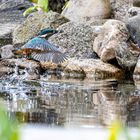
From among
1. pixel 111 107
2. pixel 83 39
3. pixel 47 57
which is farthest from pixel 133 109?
pixel 83 39

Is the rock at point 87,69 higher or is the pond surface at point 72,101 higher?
the pond surface at point 72,101

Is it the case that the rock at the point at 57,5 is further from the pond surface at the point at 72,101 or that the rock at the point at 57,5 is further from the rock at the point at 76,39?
the pond surface at the point at 72,101

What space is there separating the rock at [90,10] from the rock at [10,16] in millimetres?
1781

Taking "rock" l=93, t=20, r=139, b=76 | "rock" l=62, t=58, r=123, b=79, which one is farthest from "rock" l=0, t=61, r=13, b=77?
"rock" l=93, t=20, r=139, b=76

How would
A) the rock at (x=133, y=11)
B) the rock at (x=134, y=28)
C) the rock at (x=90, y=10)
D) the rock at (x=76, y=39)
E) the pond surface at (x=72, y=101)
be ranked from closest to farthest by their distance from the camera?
the pond surface at (x=72, y=101) → the rock at (x=134, y=28) → the rock at (x=76, y=39) → the rock at (x=133, y=11) → the rock at (x=90, y=10)

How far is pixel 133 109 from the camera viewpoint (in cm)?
507

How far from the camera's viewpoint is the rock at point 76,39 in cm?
962

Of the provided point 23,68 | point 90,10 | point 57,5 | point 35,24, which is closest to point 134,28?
point 23,68

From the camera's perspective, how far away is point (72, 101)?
5.90m

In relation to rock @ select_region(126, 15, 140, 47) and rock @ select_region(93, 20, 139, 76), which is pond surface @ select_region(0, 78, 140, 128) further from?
rock @ select_region(126, 15, 140, 47)

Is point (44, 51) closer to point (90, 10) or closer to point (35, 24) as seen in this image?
point (35, 24)

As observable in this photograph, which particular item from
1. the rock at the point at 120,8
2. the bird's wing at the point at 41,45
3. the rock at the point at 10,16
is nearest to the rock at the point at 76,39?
the bird's wing at the point at 41,45

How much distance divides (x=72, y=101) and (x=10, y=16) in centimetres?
1044

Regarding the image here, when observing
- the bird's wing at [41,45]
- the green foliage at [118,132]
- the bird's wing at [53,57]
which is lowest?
the bird's wing at [53,57]
